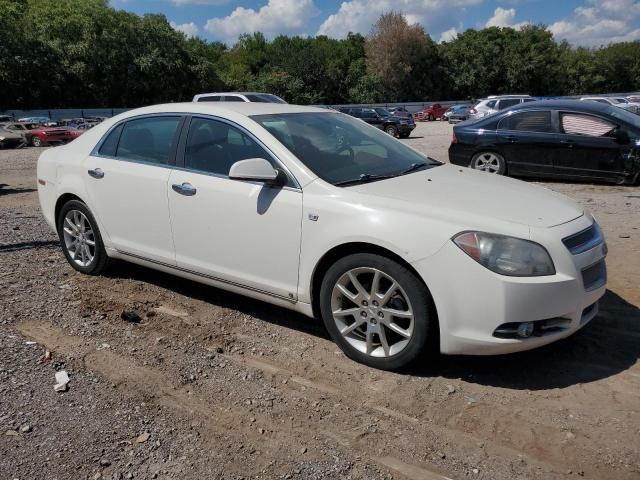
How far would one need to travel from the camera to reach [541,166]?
10586 millimetres

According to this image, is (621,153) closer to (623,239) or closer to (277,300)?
(623,239)

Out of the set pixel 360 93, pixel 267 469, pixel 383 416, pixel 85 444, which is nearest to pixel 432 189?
pixel 383 416

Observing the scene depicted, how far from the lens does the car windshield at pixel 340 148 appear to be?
4056 mm

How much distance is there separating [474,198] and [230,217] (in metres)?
1.62

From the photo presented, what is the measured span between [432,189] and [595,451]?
178cm

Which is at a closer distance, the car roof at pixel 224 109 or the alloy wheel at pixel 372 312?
the alloy wheel at pixel 372 312

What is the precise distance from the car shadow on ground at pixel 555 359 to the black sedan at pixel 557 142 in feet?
20.2

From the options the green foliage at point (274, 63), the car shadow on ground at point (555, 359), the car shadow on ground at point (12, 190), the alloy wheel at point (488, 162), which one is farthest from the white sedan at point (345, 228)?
the green foliage at point (274, 63)

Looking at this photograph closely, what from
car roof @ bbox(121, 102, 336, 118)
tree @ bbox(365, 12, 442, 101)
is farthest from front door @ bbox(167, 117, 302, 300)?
tree @ bbox(365, 12, 442, 101)

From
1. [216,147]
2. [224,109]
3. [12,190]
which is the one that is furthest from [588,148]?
[12,190]

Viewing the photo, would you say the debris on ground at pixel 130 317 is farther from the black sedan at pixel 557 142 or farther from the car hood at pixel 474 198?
the black sedan at pixel 557 142

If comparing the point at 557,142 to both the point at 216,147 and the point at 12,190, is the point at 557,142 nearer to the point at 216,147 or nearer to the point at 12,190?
the point at 216,147

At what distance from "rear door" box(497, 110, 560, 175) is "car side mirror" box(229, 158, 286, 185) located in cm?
791

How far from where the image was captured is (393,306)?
361 centimetres
